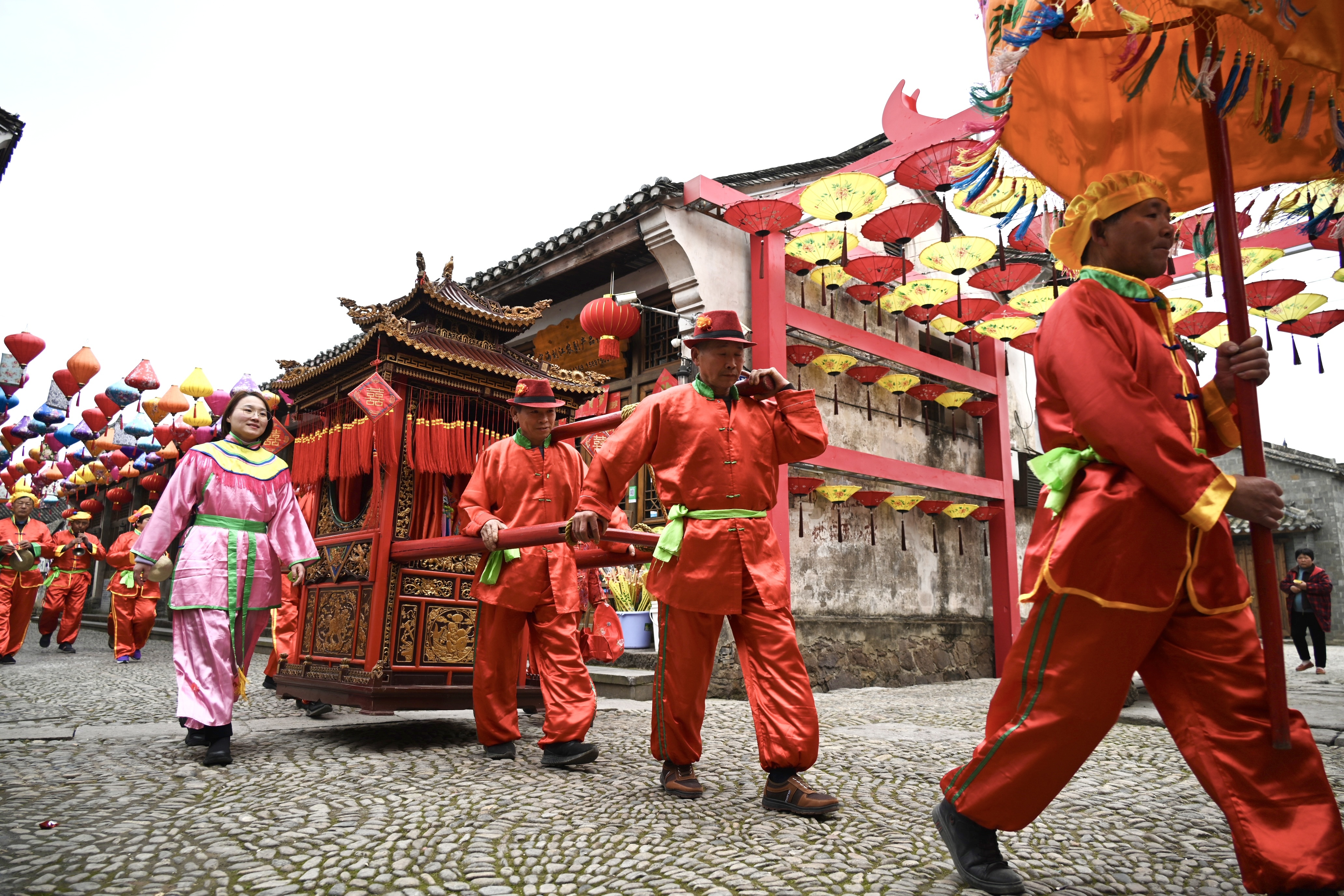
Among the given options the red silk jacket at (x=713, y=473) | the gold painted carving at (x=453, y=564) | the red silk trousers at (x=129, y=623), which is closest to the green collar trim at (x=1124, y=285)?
the red silk jacket at (x=713, y=473)

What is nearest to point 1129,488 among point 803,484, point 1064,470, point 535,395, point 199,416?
point 1064,470

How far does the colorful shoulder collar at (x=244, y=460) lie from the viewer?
4.19 metres

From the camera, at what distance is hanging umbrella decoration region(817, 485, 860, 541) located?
30.0 feet

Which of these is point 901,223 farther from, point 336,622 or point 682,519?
point 336,622

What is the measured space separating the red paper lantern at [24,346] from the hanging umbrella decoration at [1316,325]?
17349 millimetres

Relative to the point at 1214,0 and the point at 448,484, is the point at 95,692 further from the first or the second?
the point at 1214,0

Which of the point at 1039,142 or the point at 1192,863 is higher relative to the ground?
the point at 1039,142

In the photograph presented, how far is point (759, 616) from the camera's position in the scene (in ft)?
10.3

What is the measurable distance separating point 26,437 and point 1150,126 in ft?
68.0

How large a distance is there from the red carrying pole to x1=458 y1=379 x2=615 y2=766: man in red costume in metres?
2.77

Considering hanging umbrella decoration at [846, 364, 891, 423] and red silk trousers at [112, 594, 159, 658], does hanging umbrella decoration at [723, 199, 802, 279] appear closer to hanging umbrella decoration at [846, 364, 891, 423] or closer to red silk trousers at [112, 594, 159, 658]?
hanging umbrella decoration at [846, 364, 891, 423]

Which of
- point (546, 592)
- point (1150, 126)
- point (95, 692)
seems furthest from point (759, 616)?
point (95, 692)

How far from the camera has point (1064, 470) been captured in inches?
82.9

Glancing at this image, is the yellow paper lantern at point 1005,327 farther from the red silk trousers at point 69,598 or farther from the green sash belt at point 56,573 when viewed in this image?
the green sash belt at point 56,573
